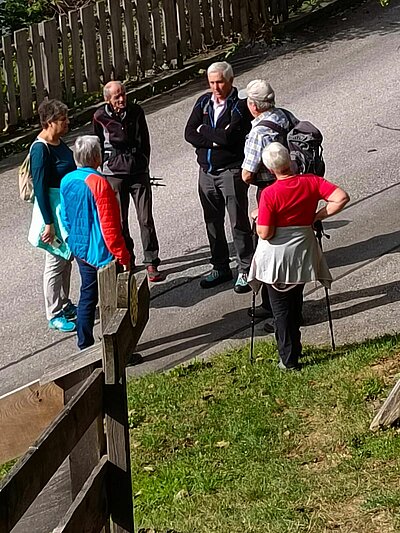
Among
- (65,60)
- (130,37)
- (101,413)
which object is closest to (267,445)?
(101,413)

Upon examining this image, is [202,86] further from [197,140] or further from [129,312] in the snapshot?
[129,312]

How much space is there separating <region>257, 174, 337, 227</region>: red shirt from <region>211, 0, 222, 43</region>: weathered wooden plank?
984 centimetres

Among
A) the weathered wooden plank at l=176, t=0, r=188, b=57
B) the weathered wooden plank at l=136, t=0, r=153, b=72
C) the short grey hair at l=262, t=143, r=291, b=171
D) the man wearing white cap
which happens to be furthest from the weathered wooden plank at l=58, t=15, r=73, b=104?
the short grey hair at l=262, t=143, r=291, b=171

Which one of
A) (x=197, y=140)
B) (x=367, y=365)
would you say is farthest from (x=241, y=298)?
(x=367, y=365)

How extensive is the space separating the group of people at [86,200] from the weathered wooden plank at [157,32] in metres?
6.80

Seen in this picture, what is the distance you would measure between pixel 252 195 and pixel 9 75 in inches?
163

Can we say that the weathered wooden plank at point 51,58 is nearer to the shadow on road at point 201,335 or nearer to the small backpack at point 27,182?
the small backpack at point 27,182

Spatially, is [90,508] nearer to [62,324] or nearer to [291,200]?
[291,200]

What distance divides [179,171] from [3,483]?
9376 millimetres

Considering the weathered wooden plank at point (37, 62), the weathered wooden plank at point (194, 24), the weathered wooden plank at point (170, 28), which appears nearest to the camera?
the weathered wooden plank at point (37, 62)

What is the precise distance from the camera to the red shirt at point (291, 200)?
702 cm

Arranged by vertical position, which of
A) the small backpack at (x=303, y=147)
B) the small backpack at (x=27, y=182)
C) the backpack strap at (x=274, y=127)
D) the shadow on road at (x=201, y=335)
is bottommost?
the shadow on road at (x=201, y=335)

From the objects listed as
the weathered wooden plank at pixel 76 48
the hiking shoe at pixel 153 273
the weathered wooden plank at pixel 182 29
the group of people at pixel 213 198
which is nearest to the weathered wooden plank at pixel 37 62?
the weathered wooden plank at pixel 76 48

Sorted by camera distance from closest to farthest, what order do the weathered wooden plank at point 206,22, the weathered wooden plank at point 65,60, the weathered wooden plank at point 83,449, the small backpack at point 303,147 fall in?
the weathered wooden plank at point 83,449 → the small backpack at point 303,147 → the weathered wooden plank at point 65,60 → the weathered wooden plank at point 206,22
